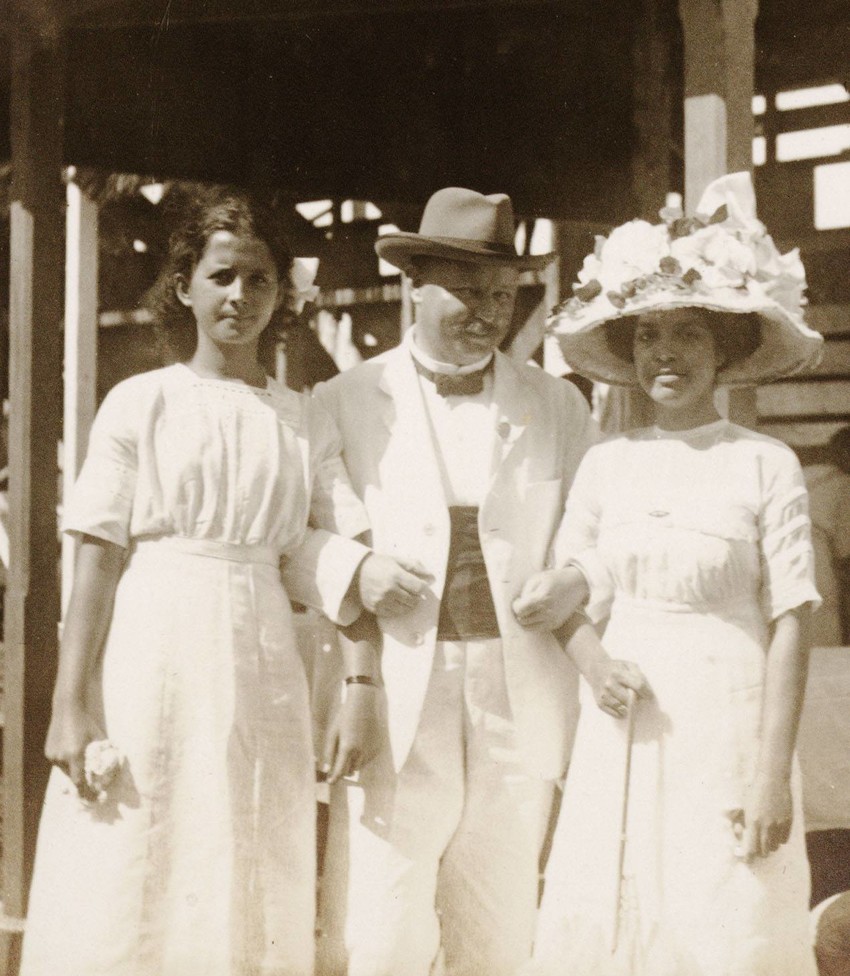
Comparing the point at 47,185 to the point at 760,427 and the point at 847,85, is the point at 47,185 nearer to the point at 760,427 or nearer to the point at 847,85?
the point at 847,85

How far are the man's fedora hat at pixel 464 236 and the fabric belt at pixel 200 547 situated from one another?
971 millimetres

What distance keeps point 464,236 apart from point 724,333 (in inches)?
30.9

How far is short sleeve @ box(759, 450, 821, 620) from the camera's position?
3.17 meters

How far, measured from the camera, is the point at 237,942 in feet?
10.7

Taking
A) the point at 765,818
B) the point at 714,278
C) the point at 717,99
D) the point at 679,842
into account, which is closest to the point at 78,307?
the point at 717,99

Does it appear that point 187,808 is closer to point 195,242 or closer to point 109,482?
point 109,482

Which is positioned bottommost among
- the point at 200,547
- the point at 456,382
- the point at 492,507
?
the point at 200,547

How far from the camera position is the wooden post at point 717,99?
12.3 feet

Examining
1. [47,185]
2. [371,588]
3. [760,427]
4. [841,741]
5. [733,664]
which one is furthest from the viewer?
[760,427]

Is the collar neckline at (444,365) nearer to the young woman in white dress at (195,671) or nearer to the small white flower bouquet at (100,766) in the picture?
the young woman in white dress at (195,671)

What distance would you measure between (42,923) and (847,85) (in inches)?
251

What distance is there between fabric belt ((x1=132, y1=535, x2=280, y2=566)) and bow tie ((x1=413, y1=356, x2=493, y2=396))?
2.47 ft

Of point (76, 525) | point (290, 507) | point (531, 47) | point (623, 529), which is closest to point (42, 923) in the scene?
point (76, 525)

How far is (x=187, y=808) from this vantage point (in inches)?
128
